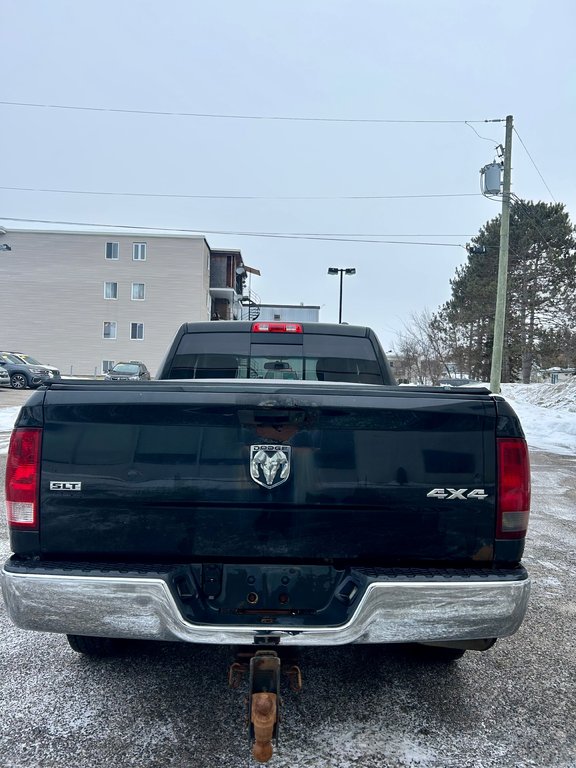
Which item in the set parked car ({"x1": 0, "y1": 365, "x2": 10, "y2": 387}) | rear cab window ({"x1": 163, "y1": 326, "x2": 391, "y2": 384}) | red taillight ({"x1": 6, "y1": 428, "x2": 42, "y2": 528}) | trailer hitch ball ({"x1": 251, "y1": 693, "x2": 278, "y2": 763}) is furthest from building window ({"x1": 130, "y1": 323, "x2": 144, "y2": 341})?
trailer hitch ball ({"x1": 251, "y1": 693, "x2": 278, "y2": 763})

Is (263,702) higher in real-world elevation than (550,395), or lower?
higher

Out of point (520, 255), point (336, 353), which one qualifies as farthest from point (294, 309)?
point (336, 353)

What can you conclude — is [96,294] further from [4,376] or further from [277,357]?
[277,357]

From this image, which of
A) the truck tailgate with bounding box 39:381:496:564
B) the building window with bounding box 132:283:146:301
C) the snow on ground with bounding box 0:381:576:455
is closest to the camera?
the truck tailgate with bounding box 39:381:496:564

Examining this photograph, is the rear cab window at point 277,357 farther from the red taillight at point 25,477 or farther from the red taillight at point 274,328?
the red taillight at point 25,477

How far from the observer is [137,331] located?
40.7 meters

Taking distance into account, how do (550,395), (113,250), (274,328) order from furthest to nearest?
1. (113,250)
2. (550,395)
3. (274,328)

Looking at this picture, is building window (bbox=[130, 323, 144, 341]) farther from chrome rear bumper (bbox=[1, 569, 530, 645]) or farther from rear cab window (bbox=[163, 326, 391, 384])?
chrome rear bumper (bbox=[1, 569, 530, 645])

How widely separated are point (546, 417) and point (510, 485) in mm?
16605

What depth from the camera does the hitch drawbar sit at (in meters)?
1.95

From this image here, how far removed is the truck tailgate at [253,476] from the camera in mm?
2219

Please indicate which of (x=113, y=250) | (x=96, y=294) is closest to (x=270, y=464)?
(x=96, y=294)

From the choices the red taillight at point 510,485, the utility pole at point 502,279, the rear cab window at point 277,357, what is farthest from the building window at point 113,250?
the red taillight at point 510,485

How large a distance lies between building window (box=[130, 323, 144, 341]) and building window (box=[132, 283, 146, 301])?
1.88 meters
